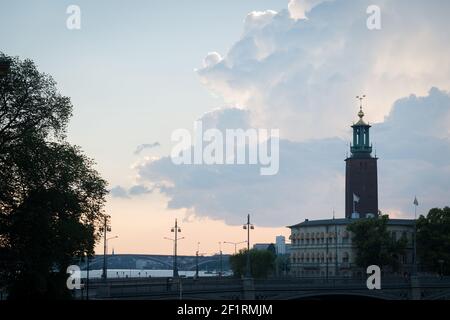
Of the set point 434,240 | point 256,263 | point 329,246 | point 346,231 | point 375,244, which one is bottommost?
point 256,263

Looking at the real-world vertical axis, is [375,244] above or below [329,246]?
above

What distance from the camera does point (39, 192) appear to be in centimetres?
5931

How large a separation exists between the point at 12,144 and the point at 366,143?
14616 cm

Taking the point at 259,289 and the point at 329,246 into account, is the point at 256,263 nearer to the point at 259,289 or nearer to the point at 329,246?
the point at 329,246

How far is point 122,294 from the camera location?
7388cm

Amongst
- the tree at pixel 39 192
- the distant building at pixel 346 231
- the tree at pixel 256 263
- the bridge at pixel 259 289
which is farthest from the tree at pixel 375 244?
the tree at pixel 39 192

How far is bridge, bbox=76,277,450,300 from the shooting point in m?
77.9

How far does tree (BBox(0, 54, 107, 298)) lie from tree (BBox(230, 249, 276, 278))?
11252 cm

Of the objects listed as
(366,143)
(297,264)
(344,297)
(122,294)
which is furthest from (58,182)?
(366,143)

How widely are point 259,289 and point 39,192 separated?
141 ft

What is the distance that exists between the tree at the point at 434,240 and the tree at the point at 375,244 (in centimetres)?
532

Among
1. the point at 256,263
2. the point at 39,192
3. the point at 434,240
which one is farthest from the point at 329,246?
the point at 39,192

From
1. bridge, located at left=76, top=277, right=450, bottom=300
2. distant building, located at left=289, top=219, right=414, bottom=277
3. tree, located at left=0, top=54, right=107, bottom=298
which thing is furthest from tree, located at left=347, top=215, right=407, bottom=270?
tree, located at left=0, top=54, right=107, bottom=298

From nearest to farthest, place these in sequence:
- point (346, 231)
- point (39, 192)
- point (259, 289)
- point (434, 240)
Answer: point (39, 192) → point (259, 289) → point (434, 240) → point (346, 231)
